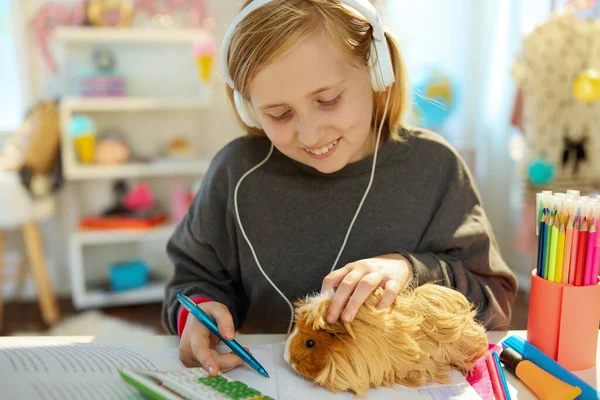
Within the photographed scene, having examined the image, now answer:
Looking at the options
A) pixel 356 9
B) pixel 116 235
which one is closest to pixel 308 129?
pixel 356 9

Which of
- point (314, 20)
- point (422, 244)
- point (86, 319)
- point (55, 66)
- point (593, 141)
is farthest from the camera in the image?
point (55, 66)

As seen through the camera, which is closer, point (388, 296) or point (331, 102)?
point (388, 296)

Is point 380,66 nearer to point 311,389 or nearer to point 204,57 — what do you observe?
point 311,389

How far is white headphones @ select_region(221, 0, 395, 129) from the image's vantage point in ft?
2.33

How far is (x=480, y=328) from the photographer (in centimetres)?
63

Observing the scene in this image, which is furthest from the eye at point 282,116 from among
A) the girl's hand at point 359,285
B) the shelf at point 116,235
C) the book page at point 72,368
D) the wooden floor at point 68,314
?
the shelf at point 116,235

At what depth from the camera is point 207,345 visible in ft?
2.10

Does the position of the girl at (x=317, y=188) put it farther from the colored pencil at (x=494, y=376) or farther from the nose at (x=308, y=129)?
the colored pencil at (x=494, y=376)

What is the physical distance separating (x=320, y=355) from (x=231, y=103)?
1.50ft

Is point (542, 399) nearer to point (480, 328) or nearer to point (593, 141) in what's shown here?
point (480, 328)

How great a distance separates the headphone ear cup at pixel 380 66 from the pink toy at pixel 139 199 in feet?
6.89

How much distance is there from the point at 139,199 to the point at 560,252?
2345 millimetres

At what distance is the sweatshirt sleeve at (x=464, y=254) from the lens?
29.7 inches

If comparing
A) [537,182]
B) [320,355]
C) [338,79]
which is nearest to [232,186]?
[338,79]
